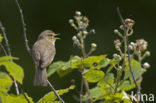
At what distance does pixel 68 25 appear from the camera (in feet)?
30.4

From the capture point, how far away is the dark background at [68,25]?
27.0ft

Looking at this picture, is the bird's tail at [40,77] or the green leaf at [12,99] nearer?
the green leaf at [12,99]

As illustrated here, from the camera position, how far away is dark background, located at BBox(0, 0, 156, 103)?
27.0ft

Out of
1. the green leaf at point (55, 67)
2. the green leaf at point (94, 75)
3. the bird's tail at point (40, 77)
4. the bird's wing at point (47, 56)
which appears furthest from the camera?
the bird's wing at point (47, 56)

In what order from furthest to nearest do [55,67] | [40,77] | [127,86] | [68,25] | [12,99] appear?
[68,25]
[40,77]
[55,67]
[127,86]
[12,99]

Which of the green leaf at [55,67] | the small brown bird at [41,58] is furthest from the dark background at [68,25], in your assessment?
the green leaf at [55,67]

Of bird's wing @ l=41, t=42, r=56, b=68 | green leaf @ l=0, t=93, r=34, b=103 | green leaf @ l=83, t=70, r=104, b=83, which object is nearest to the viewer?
green leaf @ l=0, t=93, r=34, b=103

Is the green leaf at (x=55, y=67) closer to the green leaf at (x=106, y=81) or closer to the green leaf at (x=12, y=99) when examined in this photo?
the green leaf at (x=106, y=81)

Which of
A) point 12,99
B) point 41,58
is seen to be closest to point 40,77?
point 41,58

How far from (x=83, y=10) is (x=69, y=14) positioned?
29cm

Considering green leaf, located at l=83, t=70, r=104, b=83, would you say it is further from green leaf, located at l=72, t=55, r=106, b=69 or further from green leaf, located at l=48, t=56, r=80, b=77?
green leaf, located at l=48, t=56, r=80, b=77

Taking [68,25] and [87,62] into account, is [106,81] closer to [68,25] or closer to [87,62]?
[87,62]

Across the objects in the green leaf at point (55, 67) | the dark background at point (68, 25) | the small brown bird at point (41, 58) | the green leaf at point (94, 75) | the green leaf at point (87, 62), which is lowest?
the dark background at point (68, 25)

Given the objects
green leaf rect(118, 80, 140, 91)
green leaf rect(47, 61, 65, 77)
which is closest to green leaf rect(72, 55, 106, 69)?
green leaf rect(118, 80, 140, 91)
